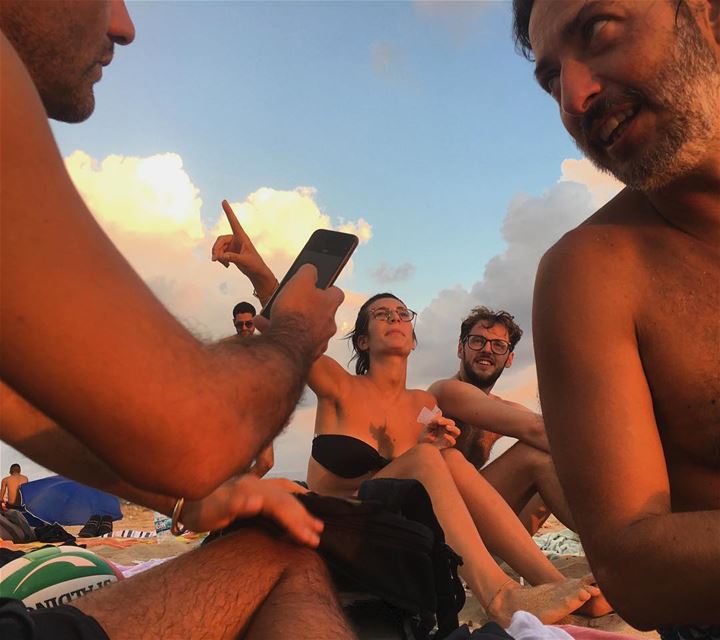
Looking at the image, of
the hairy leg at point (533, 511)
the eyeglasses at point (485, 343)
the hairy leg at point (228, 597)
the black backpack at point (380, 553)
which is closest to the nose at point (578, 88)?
the black backpack at point (380, 553)

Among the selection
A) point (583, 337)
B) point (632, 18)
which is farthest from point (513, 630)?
point (632, 18)

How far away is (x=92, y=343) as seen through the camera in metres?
0.95

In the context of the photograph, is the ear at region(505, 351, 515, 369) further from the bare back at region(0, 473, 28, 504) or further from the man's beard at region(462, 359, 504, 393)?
the bare back at region(0, 473, 28, 504)

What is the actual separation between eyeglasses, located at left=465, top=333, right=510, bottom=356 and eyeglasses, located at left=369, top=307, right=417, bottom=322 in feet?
2.45

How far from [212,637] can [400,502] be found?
927mm

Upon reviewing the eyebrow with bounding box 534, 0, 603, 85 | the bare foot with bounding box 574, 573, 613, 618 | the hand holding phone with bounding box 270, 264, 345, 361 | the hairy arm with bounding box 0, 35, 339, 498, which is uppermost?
the eyebrow with bounding box 534, 0, 603, 85

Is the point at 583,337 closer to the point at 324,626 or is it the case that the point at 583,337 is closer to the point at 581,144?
the point at 581,144

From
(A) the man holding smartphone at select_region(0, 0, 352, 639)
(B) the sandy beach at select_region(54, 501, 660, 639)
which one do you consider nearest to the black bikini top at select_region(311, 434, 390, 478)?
(B) the sandy beach at select_region(54, 501, 660, 639)

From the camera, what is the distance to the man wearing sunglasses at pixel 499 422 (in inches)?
191

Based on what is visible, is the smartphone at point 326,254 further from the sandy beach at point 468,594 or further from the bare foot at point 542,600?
the bare foot at point 542,600

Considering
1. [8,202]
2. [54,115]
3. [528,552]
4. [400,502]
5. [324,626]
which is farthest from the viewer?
[528,552]

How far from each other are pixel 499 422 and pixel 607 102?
3.51 m

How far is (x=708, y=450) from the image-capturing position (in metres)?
1.63

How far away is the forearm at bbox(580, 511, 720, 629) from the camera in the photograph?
1360 millimetres
